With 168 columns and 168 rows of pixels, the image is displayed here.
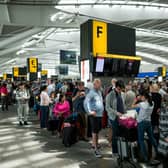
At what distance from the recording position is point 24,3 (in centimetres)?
1599

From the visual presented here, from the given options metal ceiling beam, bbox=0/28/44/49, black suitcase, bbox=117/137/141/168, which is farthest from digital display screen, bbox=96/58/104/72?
metal ceiling beam, bbox=0/28/44/49

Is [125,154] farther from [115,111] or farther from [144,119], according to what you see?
[115,111]

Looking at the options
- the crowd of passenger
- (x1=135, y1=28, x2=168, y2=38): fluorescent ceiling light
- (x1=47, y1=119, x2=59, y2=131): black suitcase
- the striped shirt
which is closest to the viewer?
the striped shirt

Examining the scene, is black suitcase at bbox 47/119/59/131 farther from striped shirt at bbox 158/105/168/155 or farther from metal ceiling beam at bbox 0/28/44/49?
metal ceiling beam at bbox 0/28/44/49

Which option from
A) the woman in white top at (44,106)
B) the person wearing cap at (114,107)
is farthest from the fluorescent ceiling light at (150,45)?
the person wearing cap at (114,107)

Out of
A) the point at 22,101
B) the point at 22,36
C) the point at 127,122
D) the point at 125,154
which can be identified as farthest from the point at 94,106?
the point at 22,36

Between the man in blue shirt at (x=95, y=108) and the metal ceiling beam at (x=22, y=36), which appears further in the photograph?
the metal ceiling beam at (x=22, y=36)

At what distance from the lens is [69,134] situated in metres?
8.36

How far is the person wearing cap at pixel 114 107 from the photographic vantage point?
6.62 m

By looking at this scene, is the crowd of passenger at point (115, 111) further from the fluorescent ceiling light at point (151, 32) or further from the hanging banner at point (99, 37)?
the fluorescent ceiling light at point (151, 32)

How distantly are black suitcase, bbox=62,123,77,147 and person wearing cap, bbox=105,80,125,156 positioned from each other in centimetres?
180

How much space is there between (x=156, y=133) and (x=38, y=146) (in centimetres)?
292

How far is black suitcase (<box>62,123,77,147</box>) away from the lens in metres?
8.33

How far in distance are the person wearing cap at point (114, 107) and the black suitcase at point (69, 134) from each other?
1798 millimetres
